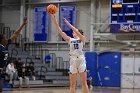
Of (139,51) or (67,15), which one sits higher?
(67,15)

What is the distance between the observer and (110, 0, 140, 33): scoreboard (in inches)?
873

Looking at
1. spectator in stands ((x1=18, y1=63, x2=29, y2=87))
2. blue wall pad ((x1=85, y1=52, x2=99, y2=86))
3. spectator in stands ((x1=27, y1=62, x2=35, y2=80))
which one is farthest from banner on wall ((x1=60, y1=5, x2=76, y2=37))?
spectator in stands ((x1=18, y1=63, x2=29, y2=87))

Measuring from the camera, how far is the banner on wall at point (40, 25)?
26406 mm

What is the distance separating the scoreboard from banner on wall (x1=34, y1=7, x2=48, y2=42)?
614 cm

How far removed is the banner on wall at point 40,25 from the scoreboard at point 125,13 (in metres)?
6.14

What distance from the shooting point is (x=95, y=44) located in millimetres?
25250

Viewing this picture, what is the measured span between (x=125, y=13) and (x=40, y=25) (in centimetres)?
751

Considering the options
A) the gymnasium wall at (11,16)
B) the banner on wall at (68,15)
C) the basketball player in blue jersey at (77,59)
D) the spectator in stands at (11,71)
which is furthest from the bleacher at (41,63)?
the basketball player in blue jersey at (77,59)

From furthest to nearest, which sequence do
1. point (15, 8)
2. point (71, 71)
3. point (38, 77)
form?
1. point (15, 8)
2. point (38, 77)
3. point (71, 71)

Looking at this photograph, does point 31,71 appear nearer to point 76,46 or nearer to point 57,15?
point 57,15

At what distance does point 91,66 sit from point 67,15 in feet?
15.2

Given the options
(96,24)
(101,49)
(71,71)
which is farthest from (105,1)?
(71,71)

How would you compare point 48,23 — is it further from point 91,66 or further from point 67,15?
point 91,66

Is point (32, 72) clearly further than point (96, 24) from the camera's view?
No
